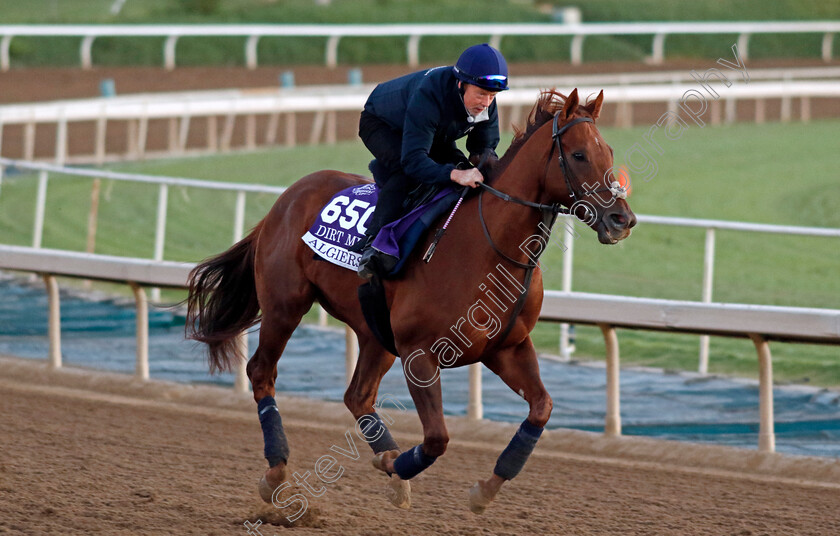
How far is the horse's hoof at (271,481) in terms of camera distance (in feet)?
16.4

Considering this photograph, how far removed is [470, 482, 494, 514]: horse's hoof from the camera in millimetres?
4684

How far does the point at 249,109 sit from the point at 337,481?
12805mm

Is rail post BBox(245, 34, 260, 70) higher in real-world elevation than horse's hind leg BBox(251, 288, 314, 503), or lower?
higher

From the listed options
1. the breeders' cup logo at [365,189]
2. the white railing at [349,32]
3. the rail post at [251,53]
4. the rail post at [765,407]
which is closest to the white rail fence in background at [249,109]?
the white railing at [349,32]

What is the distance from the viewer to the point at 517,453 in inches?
183

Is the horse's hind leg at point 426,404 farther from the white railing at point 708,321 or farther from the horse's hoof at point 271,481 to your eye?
the white railing at point 708,321

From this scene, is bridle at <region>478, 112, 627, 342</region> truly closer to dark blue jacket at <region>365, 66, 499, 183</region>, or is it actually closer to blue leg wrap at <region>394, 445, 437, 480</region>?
dark blue jacket at <region>365, 66, 499, 183</region>

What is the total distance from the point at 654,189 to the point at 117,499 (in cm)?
1148

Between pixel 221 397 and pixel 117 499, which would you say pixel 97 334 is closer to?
pixel 221 397

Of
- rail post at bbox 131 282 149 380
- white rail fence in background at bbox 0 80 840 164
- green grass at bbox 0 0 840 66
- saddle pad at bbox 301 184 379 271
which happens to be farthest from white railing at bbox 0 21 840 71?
saddle pad at bbox 301 184 379 271

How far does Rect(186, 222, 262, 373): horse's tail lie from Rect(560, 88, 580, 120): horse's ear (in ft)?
6.34

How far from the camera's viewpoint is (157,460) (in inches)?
225

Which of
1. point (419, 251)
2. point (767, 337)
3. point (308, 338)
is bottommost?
point (308, 338)

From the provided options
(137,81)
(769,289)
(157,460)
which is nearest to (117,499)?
(157,460)
